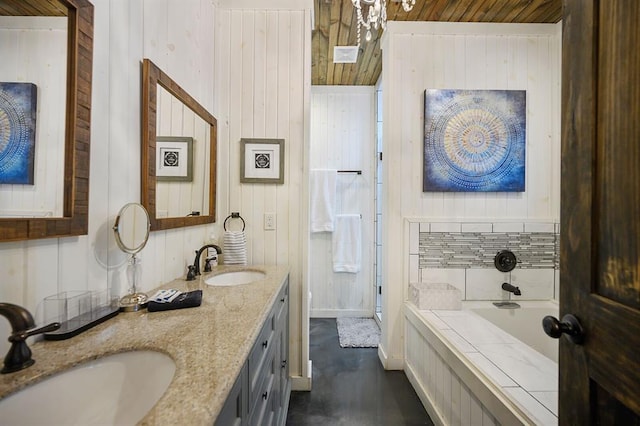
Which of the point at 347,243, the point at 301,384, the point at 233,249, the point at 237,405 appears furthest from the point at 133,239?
the point at 347,243

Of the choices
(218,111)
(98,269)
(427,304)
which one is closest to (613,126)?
(98,269)

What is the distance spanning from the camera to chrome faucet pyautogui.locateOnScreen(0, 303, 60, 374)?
0.54 meters

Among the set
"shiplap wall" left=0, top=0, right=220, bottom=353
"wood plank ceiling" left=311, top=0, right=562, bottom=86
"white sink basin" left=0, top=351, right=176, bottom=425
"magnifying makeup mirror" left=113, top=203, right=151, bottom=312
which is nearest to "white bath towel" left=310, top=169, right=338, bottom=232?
"wood plank ceiling" left=311, top=0, right=562, bottom=86

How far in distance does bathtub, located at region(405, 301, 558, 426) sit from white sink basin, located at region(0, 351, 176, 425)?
119cm

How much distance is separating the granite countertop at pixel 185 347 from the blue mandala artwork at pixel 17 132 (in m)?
0.42

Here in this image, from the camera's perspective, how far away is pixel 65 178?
2.54 ft

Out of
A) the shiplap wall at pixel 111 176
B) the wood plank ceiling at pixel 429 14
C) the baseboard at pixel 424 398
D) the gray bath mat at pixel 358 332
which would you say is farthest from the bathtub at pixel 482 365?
the wood plank ceiling at pixel 429 14

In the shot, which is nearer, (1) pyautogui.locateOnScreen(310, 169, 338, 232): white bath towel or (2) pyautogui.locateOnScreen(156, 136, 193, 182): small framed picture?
(2) pyautogui.locateOnScreen(156, 136, 193, 182): small framed picture

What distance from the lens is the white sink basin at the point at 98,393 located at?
545mm

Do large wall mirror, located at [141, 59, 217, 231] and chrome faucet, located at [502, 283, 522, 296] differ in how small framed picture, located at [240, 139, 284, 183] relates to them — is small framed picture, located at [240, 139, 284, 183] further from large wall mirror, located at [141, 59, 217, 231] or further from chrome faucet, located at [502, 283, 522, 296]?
chrome faucet, located at [502, 283, 522, 296]

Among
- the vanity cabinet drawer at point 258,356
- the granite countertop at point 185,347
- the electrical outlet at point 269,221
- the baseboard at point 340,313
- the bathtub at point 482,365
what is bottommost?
the baseboard at point 340,313

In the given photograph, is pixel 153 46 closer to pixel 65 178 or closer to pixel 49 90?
pixel 49 90

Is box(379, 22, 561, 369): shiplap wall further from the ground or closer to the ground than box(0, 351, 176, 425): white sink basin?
further from the ground

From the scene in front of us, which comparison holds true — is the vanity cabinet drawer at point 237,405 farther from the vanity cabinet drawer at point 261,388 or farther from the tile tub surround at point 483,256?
the tile tub surround at point 483,256
